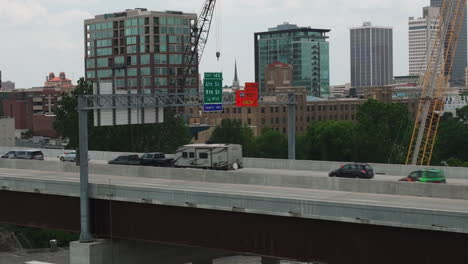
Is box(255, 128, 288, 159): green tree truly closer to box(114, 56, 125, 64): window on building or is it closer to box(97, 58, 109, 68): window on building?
box(114, 56, 125, 64): window on building

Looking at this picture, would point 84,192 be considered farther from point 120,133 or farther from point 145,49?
point 145,49

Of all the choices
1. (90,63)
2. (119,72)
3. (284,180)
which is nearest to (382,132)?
(119,72)

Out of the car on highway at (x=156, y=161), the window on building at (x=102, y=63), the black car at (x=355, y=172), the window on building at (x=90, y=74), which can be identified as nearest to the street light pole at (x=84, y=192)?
the black car at (x=355, y=172)

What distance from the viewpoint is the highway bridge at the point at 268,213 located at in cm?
3194

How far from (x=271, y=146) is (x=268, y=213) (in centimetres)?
10419

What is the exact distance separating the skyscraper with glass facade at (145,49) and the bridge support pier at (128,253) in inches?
4697

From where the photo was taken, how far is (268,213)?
36312 millimetres

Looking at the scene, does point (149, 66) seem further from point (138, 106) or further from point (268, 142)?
point (138, 106)

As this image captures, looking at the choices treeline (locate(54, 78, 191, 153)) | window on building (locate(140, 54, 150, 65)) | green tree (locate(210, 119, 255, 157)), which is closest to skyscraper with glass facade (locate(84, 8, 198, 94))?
window on building (locate(140, 54, 150, 65))

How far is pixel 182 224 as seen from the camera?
40531 mm

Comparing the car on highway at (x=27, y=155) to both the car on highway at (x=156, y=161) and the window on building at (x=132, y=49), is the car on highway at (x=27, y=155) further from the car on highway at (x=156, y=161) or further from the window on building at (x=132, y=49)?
the window on building at (x=132, y=49)

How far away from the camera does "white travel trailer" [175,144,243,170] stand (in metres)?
60.1

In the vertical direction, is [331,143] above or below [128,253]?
above

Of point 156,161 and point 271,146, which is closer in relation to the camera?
point 156,161
